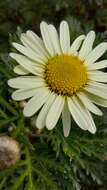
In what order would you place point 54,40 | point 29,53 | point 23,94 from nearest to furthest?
point 23,94 < point 29,53 < point 54,40

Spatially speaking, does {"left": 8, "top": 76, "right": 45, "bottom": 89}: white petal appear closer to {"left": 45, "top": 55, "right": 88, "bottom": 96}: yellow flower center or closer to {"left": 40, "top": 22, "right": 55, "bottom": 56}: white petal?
{"left": 45, "top": 55, "right": 88, "bottom": 96}: yellow flower center

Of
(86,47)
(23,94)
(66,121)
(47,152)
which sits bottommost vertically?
(47,152)

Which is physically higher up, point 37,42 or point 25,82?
point 37,42

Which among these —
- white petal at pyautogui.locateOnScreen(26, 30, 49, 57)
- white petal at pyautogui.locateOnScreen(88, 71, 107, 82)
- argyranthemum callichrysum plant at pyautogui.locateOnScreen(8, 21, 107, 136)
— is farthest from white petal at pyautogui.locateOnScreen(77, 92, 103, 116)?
white petal at pyautogui.locateOnScreen(26, 30, 49, 57)

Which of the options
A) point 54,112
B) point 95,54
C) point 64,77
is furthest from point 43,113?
point 95,54

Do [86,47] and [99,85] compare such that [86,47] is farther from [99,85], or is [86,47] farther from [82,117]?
[82,117]

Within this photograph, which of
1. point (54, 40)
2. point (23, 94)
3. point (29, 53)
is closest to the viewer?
point (23, 94)

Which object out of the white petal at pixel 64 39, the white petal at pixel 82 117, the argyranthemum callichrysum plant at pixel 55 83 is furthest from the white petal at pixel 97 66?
the white petal at pixel 82 117

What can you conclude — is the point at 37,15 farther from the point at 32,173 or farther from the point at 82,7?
the point at 32,173

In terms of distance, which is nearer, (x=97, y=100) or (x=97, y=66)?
(x=97, y=100)
